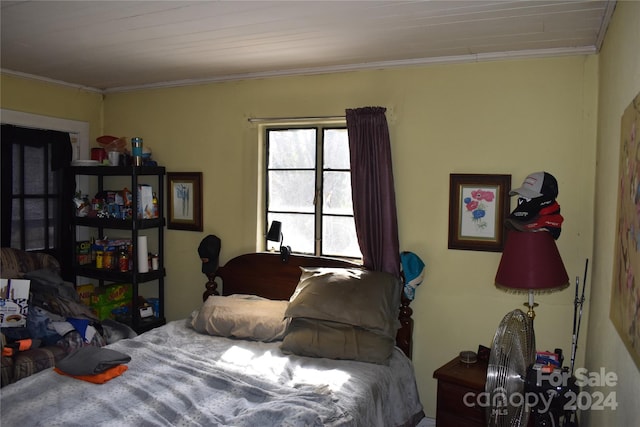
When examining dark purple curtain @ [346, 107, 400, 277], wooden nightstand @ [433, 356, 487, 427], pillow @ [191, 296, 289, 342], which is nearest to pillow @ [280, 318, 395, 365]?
pillow @ [191, 296, 289, 342]

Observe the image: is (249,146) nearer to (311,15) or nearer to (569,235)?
(311,15)

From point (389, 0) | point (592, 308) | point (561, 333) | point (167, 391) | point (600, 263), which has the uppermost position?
point (389, 0)

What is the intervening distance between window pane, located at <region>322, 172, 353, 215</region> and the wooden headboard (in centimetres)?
37

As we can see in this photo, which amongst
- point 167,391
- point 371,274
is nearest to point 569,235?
point 371,274

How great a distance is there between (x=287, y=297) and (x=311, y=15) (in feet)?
6.44

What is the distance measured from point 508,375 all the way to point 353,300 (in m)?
1.18

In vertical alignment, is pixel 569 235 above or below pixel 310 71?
below

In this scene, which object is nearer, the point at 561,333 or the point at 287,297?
the point at 561,333

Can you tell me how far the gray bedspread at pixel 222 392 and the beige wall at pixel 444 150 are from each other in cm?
56

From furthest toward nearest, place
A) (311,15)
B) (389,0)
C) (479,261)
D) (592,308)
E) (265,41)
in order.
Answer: (479,261)
(265,41)
(592,308)
(311,15)
(389,0)

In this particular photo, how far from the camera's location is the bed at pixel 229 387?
2.14 m

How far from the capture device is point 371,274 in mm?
3102

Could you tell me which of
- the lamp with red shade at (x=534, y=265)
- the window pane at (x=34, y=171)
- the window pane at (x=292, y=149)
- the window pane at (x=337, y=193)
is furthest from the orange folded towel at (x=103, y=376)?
the lamp with red shade at (x=534, y=265)

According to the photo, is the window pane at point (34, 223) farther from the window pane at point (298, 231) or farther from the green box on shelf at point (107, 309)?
the window pane at point (298, 231)
